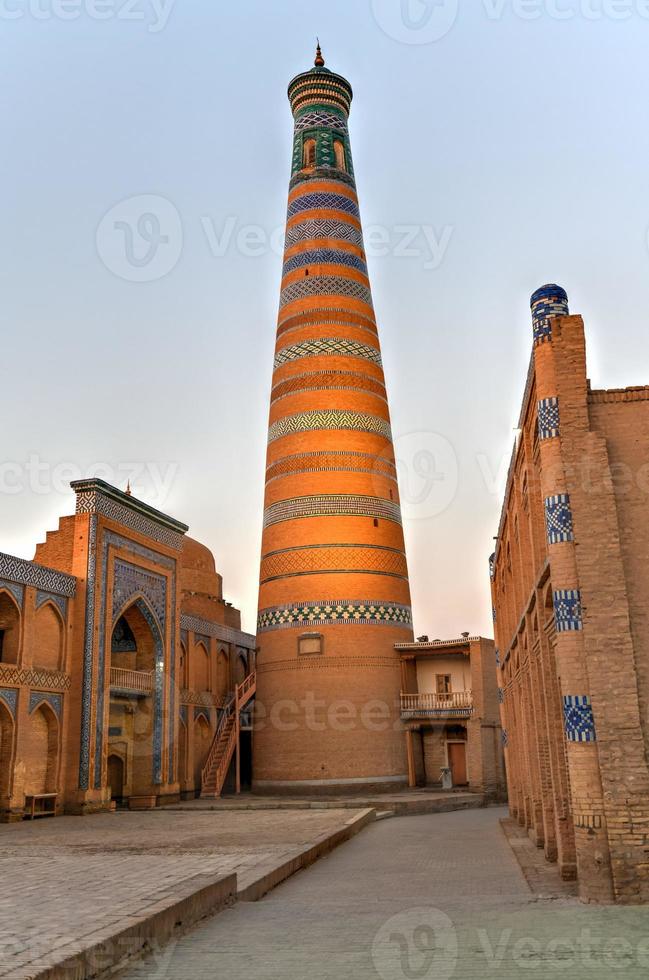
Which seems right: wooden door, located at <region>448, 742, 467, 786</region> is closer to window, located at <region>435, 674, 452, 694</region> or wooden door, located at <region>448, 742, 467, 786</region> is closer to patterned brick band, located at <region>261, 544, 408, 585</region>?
window, located at <region>435, 674, 452, 694</region>

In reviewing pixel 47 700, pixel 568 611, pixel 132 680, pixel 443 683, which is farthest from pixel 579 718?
pixel 443 683

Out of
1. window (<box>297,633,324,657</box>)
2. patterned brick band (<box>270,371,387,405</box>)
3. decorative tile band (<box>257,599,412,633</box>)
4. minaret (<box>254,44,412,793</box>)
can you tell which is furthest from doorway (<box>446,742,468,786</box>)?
patterned brick band (<box>270,371,387,405</box>)

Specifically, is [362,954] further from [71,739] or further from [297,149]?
[297,149]

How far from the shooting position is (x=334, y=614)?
21.0 meters

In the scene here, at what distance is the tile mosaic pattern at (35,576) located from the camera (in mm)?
15125

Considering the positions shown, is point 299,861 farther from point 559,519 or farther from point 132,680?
point 132,680

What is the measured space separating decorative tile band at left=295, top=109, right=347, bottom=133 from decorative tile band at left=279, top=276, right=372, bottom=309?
4.55 m

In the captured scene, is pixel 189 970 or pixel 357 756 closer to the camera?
pixel 189 970

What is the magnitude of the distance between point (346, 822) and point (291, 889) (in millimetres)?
5417

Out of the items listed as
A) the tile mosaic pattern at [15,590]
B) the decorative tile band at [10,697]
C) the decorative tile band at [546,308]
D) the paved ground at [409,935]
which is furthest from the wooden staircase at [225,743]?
the decorative tile band at [546,308]

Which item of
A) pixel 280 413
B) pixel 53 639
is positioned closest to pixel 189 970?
pixel 53 639

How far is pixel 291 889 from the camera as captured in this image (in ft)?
26.6

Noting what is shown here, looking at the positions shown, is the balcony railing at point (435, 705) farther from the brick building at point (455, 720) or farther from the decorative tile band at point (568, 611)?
the decorative tile band at point (568, 611)

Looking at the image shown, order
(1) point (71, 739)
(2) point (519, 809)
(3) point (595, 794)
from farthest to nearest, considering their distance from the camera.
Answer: (1) point (71, 739)
(2) point (519, 809)
(3) point (595, 794)
